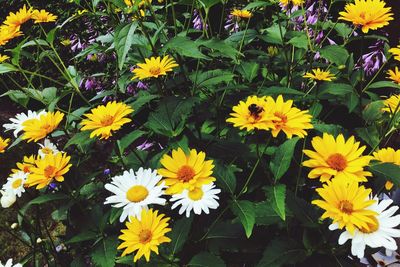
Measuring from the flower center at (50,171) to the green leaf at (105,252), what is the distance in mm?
237

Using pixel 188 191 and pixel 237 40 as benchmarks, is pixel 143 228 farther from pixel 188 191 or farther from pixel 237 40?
pixel 237 40

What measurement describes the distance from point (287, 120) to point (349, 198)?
0.22 m

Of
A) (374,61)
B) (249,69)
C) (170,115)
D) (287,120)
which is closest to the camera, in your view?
(287,120)

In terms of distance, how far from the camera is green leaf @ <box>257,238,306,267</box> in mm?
936

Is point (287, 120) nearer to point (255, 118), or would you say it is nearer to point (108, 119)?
point (255, 118)

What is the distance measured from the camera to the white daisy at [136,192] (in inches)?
36.9

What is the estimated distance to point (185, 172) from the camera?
91 cm

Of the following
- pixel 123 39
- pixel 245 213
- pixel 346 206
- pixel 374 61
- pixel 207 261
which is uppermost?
pixel 123 39

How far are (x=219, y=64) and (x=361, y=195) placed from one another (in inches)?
34.9

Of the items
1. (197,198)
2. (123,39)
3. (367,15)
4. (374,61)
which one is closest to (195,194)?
(197,198)

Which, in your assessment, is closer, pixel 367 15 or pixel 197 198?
pixel 197 198

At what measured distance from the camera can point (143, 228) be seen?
0.87 meters

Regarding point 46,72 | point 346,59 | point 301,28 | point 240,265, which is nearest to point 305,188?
point 240,265

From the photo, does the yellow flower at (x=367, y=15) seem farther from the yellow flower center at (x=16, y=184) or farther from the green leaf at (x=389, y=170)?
the yellow flower center at (x=16, y=184)
